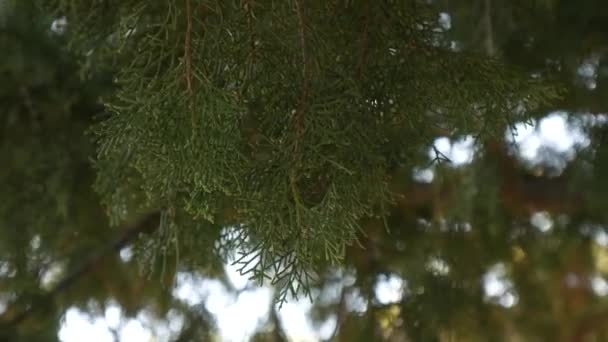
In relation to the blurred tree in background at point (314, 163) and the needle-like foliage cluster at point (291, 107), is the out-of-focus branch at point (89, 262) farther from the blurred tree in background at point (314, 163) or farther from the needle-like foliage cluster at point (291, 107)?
the needle-like foliage cluster at point (291, 107)

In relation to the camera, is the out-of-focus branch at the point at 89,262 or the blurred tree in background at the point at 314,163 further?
the out-of-focus branch at the point at 89,262

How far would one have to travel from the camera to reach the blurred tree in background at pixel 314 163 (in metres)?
0.93

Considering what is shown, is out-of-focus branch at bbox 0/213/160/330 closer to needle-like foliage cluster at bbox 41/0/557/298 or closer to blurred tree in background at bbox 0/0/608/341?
blurred tree in background at bbox 0/0/608/341

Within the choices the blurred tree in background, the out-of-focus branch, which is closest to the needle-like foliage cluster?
the blurred tree in background

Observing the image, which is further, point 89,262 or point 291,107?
point 89,262

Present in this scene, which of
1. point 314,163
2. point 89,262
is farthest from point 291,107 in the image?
point 89,262

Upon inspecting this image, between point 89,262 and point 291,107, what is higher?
point 89,262

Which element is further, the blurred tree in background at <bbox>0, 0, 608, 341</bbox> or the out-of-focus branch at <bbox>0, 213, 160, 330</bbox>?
the out-of-focus branch at <bbox>0, 213, 160, 330</bbox>

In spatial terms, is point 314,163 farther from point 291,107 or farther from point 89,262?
point 89,262

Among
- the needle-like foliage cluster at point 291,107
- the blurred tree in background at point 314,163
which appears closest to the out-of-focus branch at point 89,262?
the blurred tree in background at point 314,163

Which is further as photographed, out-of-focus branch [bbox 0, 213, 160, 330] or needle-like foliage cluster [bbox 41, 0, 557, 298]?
out-of-focus branch [bbox 0, 213, 160, 330]

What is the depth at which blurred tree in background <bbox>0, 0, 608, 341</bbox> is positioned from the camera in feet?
3.05

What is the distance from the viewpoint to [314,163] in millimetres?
940

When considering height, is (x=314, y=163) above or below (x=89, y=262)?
below
